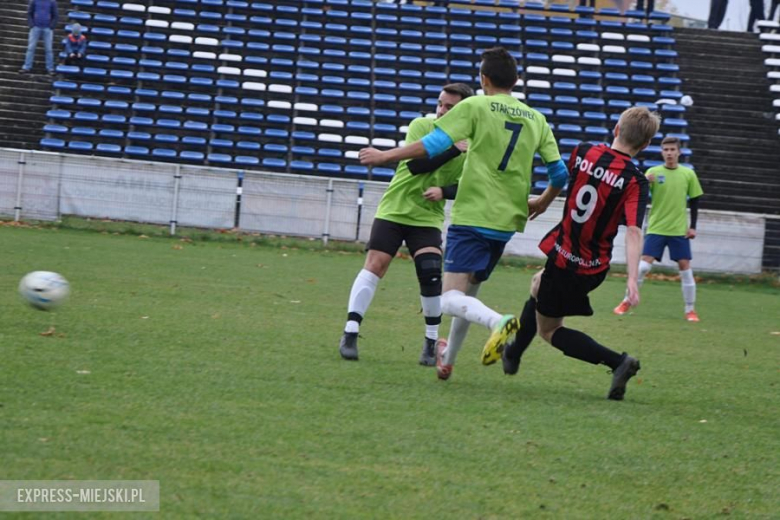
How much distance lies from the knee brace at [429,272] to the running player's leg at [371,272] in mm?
220

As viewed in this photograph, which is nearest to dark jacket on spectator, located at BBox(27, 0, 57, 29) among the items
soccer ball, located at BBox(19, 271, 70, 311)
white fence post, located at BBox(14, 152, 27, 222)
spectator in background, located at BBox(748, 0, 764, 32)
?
white fence post, located at BBox(14, 152, 27, 222)

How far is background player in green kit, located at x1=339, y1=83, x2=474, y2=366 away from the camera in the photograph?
291 inches

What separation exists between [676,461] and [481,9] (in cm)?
2755

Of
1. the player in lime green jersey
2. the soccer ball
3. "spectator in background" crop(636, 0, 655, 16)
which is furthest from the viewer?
"spectator in background" crop(636, 0, 655, 16)

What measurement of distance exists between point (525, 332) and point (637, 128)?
1.48 metres

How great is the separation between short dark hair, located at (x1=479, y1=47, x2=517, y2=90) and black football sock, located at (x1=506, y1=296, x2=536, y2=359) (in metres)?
1.39

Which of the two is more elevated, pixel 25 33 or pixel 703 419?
pixel 25 33

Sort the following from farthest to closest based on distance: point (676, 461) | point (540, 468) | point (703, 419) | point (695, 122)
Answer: point (695, 122), point (703, 419), point (676, 461), point (540, 468)

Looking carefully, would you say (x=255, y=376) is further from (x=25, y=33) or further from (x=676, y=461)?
(x=25, y=33)

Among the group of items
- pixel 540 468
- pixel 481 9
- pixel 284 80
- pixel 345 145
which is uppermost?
pixel 481 9

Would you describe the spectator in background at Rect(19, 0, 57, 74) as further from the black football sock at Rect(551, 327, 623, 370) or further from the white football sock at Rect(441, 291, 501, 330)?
the black football sock at Rect(551, 327, 623, 370)

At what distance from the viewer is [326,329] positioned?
902 centimetres

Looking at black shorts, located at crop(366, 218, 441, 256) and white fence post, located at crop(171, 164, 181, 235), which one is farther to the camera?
white fence post, located at crop(171, 164, 181, 235)

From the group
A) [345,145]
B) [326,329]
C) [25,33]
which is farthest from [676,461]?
[25,33]
